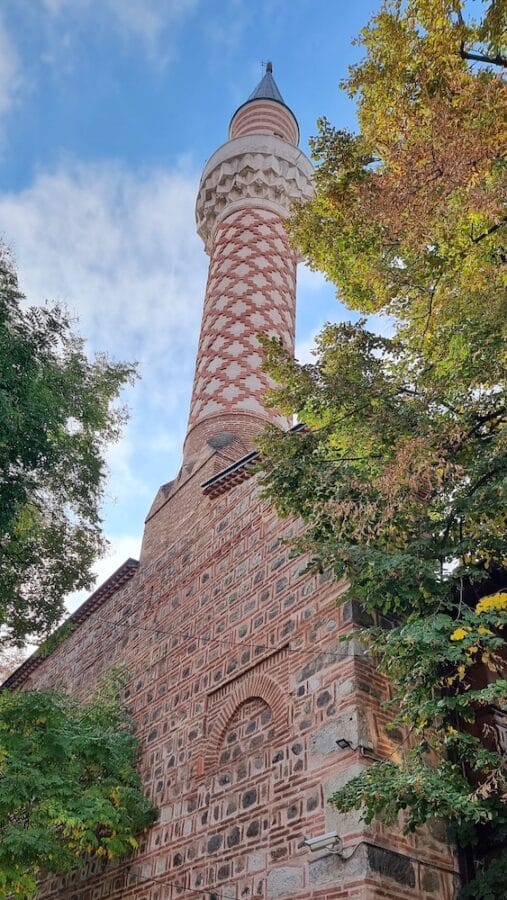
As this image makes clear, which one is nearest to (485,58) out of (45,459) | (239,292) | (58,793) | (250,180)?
(45,459)

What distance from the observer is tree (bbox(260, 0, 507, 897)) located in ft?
13.5

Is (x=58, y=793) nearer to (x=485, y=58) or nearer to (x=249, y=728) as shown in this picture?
(x=249, y=728)

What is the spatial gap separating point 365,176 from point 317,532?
9.04ft

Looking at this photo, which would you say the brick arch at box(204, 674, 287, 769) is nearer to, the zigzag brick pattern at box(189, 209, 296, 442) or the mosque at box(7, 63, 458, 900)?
the mosque at box(7, 63, 458, 900)

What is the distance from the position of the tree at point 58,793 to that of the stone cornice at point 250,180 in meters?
9.45

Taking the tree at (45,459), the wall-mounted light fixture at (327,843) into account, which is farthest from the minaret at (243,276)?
the wall-mounted light fixture at (327,843)

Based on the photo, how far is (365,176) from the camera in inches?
225

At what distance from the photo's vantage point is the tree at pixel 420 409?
4.10 m

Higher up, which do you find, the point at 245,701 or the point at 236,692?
the point at 236,692

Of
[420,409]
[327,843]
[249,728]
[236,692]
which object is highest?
[420,409]

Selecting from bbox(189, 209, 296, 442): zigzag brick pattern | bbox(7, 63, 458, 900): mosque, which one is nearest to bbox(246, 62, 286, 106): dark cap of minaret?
bbox(189, 209, 296, 442): zigzag brick pattern

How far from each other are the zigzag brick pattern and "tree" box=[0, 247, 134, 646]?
2.99 metres

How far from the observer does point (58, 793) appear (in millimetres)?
6238

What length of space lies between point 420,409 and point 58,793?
436 cm
